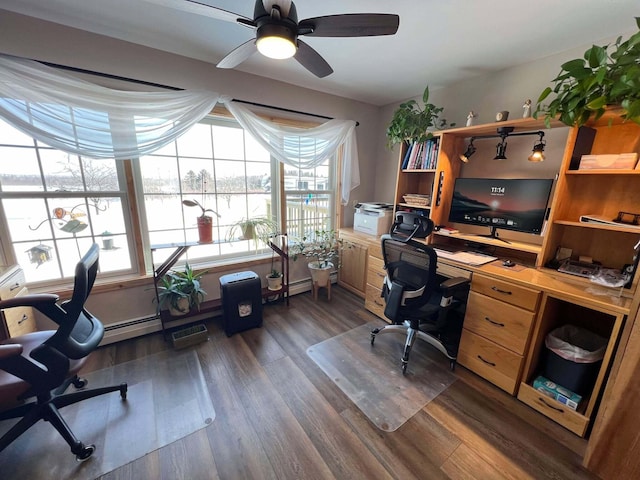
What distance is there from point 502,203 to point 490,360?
1.20 m

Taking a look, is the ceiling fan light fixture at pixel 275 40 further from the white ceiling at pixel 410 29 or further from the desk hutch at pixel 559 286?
the desk hutch at pixel 559 286

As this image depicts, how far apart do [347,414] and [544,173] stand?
7.46 ft

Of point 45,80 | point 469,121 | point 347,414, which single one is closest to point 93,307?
point 45,80

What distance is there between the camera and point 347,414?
154cm

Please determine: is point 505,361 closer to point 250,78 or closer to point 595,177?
point 595,177

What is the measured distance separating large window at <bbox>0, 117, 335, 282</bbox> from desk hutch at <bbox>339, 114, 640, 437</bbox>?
6.19 ft

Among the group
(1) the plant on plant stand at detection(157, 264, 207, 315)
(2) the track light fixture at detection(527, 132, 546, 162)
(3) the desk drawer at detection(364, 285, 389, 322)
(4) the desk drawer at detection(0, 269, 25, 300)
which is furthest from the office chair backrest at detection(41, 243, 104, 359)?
(2) the track light fixture at detection(527, 132, 546, 162)

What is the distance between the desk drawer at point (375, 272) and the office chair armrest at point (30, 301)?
231 cm

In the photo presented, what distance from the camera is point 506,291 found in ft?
5.36

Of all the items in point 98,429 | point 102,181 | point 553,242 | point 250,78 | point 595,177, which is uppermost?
point 250,78

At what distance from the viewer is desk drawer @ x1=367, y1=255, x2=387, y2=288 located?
250 cm

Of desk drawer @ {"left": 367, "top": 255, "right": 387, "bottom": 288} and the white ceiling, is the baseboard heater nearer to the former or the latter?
desk drawer @ {"left": 367, "top": 255, "right": 387, "bottom": 288}

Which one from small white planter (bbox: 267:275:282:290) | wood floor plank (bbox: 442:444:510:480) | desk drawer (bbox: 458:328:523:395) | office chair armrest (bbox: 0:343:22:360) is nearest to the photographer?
office chair armrest (bbox: 0:343:22:360)

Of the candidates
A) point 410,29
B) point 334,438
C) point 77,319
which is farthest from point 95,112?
point 334,438
